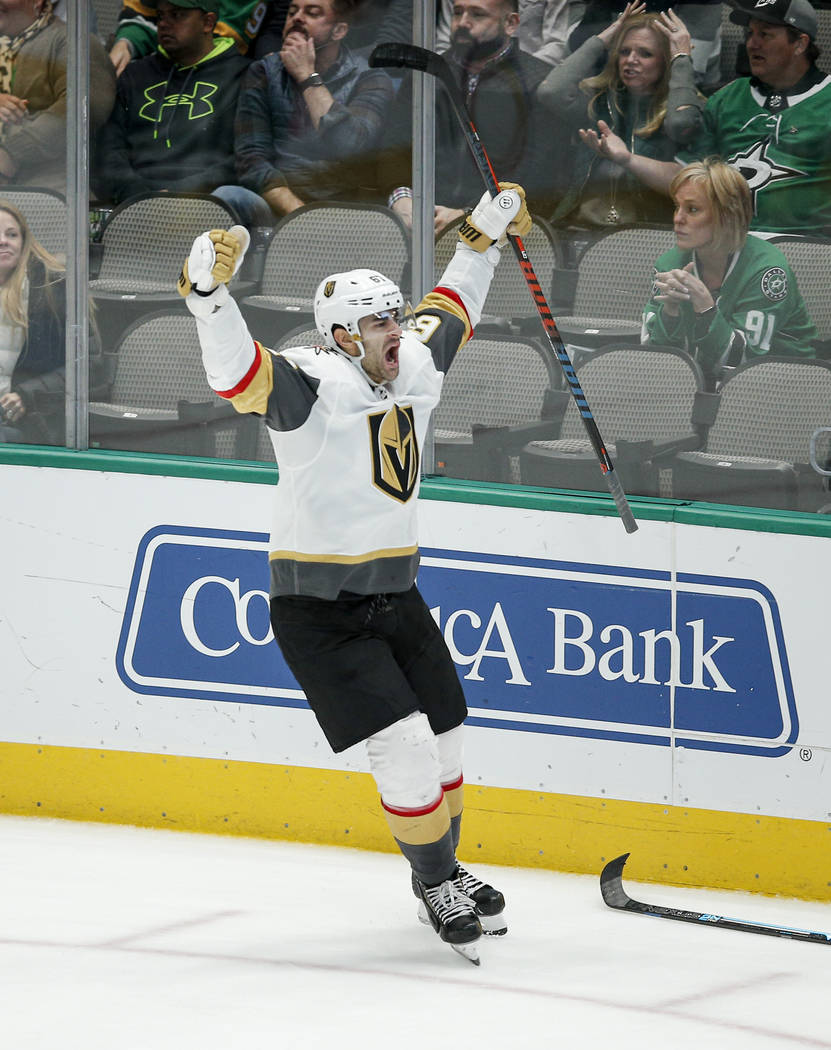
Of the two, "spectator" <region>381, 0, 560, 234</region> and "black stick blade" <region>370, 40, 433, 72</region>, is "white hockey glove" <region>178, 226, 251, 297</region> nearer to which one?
"black stick blade" <region>370, 40, 433, 72</region>

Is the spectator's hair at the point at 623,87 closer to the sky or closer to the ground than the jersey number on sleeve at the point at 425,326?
closer to the sky

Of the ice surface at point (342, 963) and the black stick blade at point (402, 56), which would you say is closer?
the ice surface at point (342, 963)

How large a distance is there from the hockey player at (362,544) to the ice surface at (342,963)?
0.70ft

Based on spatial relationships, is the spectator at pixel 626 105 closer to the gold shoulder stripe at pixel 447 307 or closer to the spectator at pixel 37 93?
the gold shoulder stripe at pixel 447 307

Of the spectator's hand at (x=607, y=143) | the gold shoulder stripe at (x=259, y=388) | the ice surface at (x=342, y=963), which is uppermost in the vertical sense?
the spectator's hand at (x=607, y=143)

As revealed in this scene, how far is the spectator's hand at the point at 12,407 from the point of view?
4.59 metres

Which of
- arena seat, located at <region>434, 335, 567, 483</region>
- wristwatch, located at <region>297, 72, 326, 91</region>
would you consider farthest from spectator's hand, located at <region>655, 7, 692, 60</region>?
wristwatch, located at <region>297, 72, 326, 91</region>

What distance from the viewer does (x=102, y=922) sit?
3664mm

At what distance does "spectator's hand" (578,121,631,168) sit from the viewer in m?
3.99

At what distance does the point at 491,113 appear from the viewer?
4117mm

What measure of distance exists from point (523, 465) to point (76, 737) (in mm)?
1357

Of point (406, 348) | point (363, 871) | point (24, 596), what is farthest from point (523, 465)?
point (24, 596)

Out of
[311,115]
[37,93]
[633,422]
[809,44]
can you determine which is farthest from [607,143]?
[37,93]

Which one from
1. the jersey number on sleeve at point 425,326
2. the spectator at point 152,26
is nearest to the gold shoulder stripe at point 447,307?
the jersey number on sleeve at point 425,326
